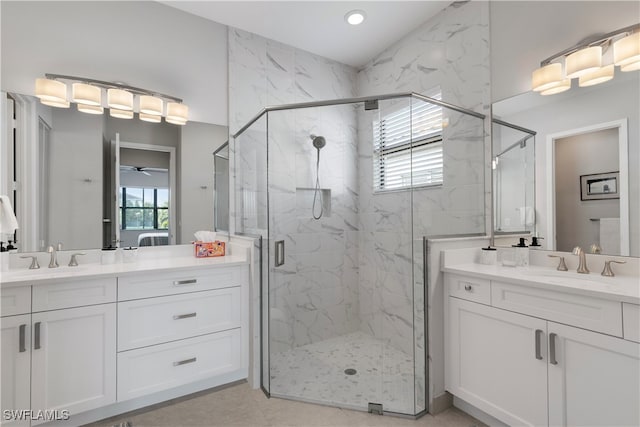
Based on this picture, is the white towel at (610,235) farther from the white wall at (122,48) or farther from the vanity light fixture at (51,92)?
the vanity light fixture at (51,92)

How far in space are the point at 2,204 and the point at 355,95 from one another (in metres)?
3.08

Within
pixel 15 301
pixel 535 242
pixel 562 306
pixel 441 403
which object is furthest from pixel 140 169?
pixel 535 242

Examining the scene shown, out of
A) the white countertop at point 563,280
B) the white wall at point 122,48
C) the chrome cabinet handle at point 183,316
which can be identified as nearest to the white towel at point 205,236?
the chrome cabinet handle at point 183,316

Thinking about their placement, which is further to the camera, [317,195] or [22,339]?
[317,195]

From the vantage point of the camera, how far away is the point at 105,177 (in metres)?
2.12

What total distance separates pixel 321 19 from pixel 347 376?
2878mm

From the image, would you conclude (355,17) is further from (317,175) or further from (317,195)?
(317,195)

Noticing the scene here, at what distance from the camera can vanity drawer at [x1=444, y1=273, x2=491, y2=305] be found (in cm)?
163

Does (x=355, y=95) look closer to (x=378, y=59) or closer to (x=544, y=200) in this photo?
(x=378, y=59)

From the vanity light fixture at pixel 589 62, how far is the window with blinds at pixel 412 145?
0.62 meters

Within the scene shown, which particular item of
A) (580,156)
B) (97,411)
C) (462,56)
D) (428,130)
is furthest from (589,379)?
(97,411)

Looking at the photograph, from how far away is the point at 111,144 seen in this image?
2.16 m

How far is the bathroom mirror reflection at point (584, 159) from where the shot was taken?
153 cm

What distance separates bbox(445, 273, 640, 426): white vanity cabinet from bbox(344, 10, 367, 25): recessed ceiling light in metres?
2.20
